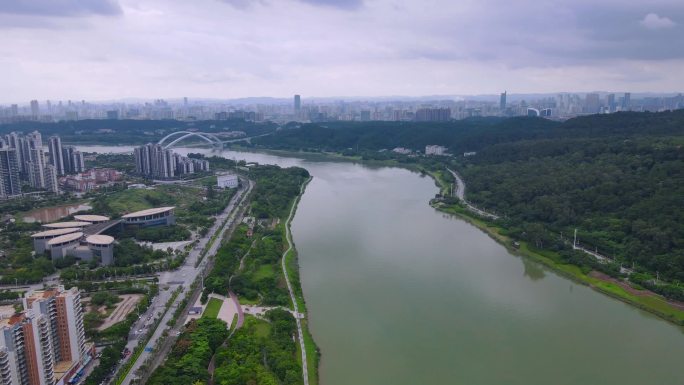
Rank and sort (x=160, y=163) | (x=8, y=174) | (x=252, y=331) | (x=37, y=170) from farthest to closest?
(x=160, y=163), (x=37, y=170), (x=8, y=174), (x=252, y=331)

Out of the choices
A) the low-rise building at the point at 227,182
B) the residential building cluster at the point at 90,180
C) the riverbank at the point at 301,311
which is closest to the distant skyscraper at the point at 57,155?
the residential building cluster at the point at 90,180

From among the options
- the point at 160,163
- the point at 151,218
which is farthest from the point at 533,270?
the point at 160,163

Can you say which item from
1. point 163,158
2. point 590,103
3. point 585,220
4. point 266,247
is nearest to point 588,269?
point 585,220

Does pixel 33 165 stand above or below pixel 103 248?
above

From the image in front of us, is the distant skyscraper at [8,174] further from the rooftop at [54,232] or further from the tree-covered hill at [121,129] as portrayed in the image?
the tree-covered hill at [121,129]

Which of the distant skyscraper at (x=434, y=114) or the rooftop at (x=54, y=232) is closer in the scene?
the rooftop at (x=54, y=232)

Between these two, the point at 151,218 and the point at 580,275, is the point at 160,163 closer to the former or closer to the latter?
the point at 151,218

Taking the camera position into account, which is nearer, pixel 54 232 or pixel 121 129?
pixel 54 232

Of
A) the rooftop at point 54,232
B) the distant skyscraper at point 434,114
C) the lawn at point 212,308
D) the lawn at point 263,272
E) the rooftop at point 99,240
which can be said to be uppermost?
the distant skyscraper at point 434,114
